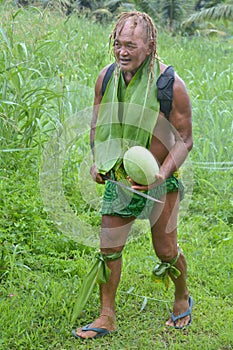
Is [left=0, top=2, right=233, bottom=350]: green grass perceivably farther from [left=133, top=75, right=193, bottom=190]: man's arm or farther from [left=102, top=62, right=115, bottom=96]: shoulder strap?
[left=102, top=62, right=115, bottom=96]: shoulder strap

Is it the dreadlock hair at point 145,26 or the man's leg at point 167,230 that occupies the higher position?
the dreadlock hair at point 145,26

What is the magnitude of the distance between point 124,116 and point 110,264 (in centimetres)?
79

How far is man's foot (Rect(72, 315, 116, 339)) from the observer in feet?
10.8

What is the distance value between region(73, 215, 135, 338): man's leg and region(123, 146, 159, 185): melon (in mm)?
364

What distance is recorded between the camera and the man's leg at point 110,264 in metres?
3.15

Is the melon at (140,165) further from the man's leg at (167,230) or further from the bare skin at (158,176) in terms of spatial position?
the man's leg at (167,230)

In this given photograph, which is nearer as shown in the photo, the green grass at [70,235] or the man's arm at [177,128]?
the man's arm at [177,128]

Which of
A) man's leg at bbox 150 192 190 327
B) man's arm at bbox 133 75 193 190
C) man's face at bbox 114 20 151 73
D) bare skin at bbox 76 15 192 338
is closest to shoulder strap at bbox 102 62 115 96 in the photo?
bare skin at bbox 76 15 192 338

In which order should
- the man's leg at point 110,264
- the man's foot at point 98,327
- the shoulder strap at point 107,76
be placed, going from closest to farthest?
the shoulder strap at point 107,76 → the man's leg at point 110,264 → the man's foot at point 98,327

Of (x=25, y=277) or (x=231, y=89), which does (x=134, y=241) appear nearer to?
(x=25, y=277)

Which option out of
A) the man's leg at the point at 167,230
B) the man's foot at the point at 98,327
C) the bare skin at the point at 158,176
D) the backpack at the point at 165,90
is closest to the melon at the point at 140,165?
the bare skin at the point at 158,176

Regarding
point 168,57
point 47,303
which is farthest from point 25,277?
point 168,57

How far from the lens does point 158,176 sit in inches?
112

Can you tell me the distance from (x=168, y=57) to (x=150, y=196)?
5.99m
